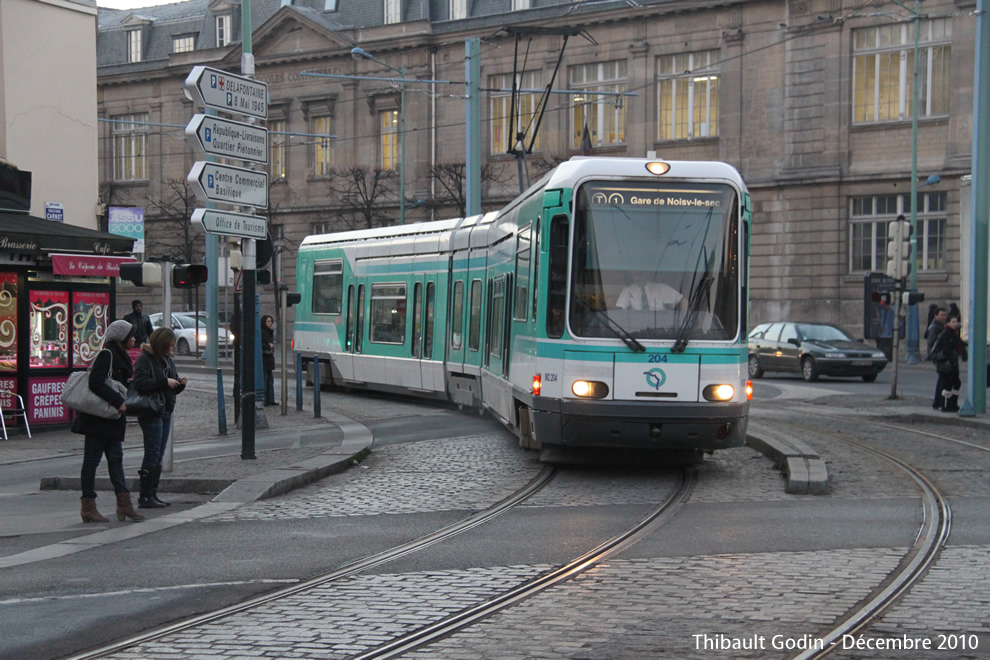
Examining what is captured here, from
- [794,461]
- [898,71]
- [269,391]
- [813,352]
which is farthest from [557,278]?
[898,71]

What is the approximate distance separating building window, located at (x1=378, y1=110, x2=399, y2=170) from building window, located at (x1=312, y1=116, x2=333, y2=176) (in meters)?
2.98

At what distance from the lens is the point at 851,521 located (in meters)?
9.51

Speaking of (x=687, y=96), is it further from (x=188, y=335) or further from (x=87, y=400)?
(x=87, y=400)

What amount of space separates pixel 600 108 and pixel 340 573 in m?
42.1

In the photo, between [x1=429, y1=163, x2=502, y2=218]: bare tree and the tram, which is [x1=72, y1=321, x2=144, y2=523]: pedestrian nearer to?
the tram

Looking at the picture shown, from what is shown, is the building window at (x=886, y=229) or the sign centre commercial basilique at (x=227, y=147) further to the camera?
the building window at (x=886, y=229)

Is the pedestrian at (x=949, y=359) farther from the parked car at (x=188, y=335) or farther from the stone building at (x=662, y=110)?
the parked car at (x=188, y=335)

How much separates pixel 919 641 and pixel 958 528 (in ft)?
12.0

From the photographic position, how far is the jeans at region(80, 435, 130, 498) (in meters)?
10.1

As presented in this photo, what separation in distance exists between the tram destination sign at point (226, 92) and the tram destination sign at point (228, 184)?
655 mm

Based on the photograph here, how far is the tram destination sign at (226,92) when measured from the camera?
12945 millimetres

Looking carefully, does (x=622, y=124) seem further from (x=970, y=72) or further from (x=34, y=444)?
(x=34, y=444)

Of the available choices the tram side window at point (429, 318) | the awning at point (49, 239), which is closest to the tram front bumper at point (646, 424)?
the awning at point (49, 239)

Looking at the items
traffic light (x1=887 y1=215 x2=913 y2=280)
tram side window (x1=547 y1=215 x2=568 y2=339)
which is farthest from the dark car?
tram side window (x1=547 y1=215 x2=568 y2=339)
